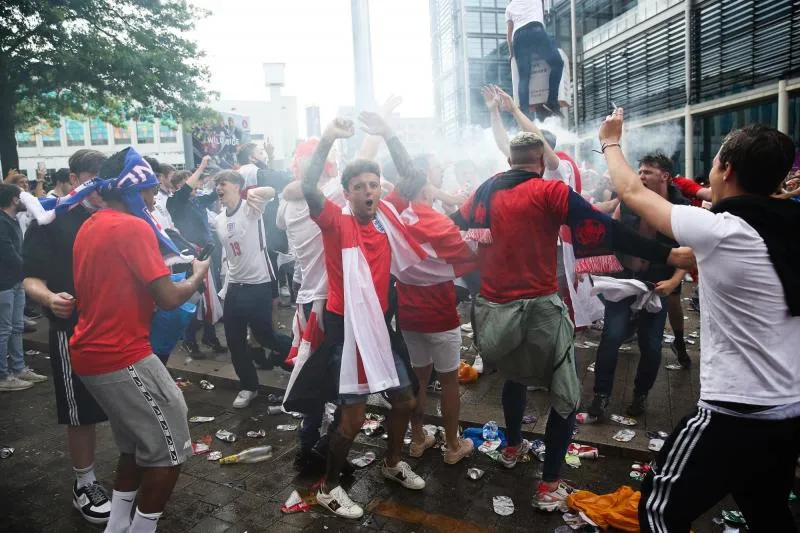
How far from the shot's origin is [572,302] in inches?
157

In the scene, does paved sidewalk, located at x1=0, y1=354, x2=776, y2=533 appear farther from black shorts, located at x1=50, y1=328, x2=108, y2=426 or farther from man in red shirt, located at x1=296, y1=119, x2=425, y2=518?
black shorts, located at x1=50, y1=328, x2=108, y2=426

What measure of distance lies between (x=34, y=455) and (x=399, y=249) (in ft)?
11.6

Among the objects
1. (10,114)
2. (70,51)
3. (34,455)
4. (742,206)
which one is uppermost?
(70,51)

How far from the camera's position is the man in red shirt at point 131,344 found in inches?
103

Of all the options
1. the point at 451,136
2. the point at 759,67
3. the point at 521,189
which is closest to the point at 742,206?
the point at 521,189

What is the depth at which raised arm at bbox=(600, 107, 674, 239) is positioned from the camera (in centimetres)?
213

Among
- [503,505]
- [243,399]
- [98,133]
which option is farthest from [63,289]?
[98,133]

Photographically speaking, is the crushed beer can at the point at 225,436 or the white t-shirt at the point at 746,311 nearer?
the white t-shirt at the point at 746,311

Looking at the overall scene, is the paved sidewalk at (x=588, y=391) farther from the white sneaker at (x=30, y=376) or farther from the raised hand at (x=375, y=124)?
the raised hand at (x=375, y=124)

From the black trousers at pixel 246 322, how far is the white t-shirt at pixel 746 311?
13.3ft

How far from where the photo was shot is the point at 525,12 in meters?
5.72

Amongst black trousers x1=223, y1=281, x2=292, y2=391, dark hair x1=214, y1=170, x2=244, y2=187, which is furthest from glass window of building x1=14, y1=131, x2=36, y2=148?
black trousers x1=223, y1=281, x2=292, y2=391

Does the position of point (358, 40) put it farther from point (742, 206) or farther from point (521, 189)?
point (742, 206)

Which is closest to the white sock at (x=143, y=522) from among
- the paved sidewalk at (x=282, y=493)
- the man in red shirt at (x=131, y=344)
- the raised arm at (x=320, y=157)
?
the man in red shirt at (x=131, y=344)
